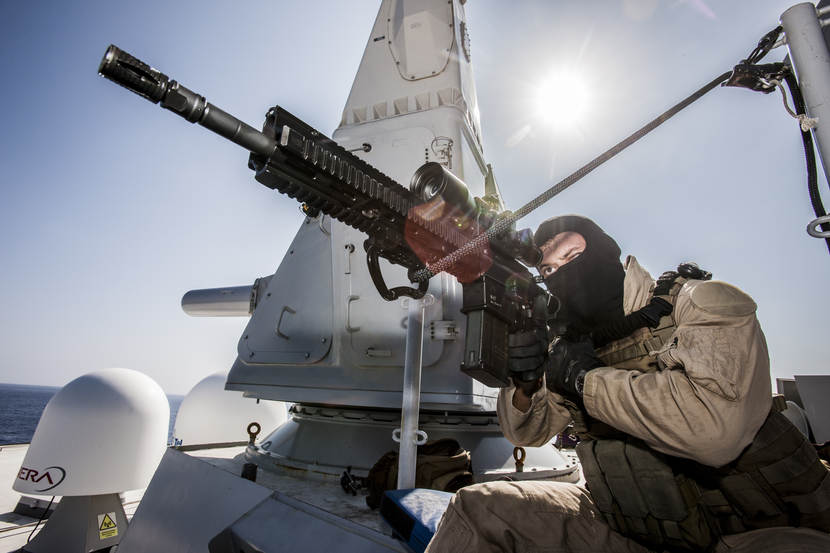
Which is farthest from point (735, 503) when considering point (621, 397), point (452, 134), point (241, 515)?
point (452, 134)

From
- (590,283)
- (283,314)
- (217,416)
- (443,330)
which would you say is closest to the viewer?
(590,283)

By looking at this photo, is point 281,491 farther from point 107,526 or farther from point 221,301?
point 221,301

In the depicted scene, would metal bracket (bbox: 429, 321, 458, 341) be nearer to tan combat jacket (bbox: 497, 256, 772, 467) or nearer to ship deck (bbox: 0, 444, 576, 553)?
ship deck (bbox: 0, 444, 576, 553)

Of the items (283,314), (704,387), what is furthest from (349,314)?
(704,387)

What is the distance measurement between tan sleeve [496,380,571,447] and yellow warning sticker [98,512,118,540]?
179 inches

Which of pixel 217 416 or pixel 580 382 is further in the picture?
pixel 217 416

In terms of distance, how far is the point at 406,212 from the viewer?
5.88 ft

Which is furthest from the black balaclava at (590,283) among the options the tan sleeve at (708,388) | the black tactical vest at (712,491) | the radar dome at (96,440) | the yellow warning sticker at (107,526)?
the yellow warning sticker at (107,526)

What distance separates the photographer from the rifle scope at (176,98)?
1.10 meters

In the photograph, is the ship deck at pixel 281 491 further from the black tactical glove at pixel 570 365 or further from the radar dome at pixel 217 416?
the radar dome at pixel 217 416

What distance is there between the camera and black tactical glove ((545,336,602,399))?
1.45 meters

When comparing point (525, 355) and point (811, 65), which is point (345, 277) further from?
point (811, 65)

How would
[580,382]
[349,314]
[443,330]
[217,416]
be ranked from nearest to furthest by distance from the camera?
[580,382] → [443,330] → [349,314] → [217,416]

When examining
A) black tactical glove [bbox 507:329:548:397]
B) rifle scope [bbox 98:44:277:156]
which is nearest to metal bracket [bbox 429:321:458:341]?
black tactical glove [bbox 507:329:548:397]
